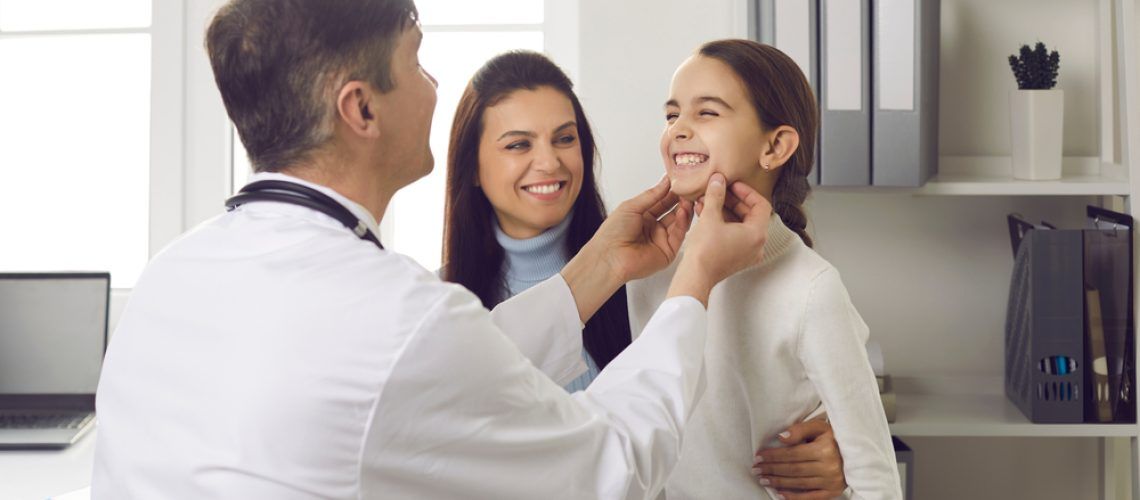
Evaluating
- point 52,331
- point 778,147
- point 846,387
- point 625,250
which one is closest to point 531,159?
point 625,250

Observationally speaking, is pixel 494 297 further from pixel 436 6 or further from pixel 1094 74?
pixel 1094 74

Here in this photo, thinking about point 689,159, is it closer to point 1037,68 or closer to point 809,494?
point 809,494

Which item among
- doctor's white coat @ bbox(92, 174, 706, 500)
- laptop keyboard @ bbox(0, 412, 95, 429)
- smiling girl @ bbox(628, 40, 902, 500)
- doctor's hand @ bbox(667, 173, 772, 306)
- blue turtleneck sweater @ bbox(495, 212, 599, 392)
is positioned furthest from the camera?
laptop keyboard @ bbox(0, 412, 95, 429)

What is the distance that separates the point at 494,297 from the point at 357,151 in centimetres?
77

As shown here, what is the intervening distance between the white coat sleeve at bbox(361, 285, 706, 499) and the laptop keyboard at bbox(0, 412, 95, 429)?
4.30ft

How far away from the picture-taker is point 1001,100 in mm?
2303

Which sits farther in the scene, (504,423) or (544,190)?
(544,190)

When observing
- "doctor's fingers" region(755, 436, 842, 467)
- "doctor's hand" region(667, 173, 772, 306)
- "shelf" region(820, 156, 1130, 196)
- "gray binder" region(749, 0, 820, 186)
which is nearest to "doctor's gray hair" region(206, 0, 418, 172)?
"doctor's hand" region(667, 173, 772, 306)

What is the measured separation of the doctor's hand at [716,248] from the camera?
4.26 ft

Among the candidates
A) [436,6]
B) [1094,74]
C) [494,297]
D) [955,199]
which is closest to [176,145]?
[436,6]

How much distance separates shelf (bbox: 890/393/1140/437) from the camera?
1.99 metres

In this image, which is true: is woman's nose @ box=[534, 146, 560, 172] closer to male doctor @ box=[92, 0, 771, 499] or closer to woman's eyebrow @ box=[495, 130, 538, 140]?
woman's eyebrow @ box=[495, 130, 538, 140]

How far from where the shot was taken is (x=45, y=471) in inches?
73.4

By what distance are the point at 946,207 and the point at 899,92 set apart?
1.59 feet
